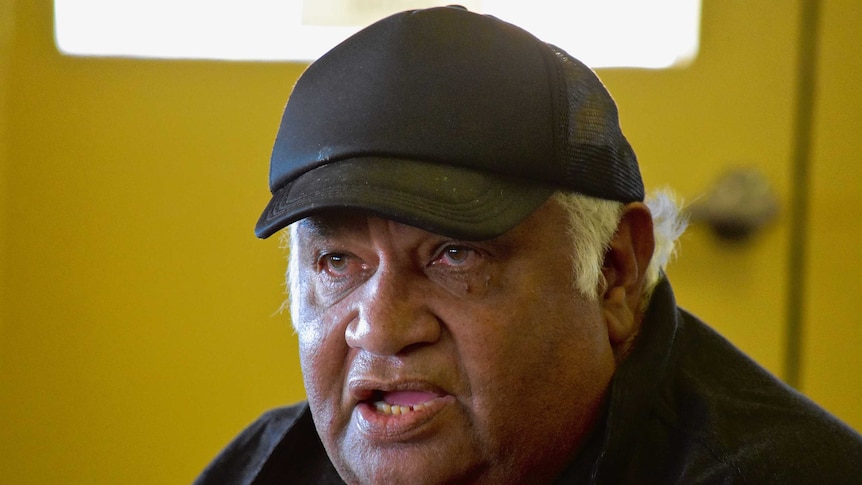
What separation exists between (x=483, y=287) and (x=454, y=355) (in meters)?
0.07

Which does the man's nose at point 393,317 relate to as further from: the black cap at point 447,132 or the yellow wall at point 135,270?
the yellow wall at point 135,270

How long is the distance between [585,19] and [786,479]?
3.14ft

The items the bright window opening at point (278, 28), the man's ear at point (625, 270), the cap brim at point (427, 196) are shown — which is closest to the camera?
the cap brim at point (427, 196)

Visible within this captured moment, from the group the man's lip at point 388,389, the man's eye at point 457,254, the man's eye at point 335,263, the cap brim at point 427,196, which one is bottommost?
the man's lip at point 388,389

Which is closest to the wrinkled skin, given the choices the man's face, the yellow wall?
the man's face

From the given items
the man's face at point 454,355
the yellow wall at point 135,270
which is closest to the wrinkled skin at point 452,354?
the man's face at point 454,355

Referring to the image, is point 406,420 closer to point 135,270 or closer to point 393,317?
point 393,317

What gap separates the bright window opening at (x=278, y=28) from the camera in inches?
66.7

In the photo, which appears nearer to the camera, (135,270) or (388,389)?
(388,389)

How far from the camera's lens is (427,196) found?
97cm

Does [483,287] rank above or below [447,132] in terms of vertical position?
below

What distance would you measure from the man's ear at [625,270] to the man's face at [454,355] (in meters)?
0.05

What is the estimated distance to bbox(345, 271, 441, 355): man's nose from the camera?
959 millimetres

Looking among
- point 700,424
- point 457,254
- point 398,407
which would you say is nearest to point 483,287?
point 457,254
